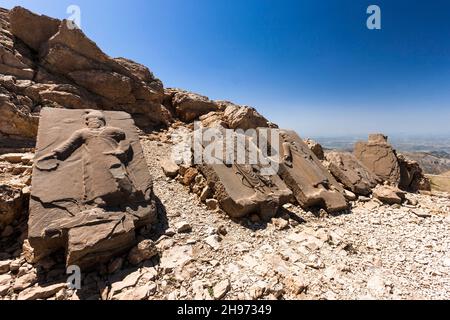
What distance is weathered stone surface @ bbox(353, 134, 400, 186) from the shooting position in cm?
1013

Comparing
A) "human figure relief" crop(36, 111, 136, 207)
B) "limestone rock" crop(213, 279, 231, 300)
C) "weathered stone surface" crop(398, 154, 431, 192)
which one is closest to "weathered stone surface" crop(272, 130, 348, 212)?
"limestone rock" crop(213, 279, 231, 300)

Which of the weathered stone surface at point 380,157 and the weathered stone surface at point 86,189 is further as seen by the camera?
the weathered stone surface at point 380,157

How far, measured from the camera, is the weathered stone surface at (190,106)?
43.7 ft

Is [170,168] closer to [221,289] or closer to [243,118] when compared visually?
[221,289]

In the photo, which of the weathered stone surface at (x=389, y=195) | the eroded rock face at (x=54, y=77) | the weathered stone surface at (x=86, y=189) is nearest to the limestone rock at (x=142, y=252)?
the weathered stone surface at (x=86, y=189)

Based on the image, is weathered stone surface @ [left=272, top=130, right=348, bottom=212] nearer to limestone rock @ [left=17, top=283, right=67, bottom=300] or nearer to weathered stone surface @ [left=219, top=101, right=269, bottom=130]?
weathered stone surface @ [left=219, top=101, right=269, bottom=130]

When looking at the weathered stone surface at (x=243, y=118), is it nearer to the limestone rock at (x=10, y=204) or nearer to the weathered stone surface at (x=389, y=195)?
the weathered stone surface at (x=389, y=195)

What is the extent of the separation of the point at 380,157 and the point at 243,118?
623cm

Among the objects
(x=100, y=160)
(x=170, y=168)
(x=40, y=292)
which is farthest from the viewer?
(x=170, y=168)

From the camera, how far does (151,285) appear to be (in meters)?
3.99

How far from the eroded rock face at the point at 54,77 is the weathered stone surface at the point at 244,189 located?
19.5 feet

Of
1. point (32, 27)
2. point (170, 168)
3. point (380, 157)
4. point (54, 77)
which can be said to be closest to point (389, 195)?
point (380, 157)

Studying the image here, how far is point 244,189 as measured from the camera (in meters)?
6.43
